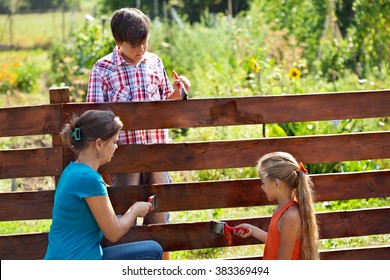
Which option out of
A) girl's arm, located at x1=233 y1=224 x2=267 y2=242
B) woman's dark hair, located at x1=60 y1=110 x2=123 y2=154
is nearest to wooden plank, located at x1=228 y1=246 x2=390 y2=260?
girl's arm, located at x1=233 y1=224 x2=267 y2=242

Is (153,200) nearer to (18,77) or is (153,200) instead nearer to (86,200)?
(86,200)

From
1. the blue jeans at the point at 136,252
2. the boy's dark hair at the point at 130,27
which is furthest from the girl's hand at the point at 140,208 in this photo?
the boy's dark hair at the point at 130,27

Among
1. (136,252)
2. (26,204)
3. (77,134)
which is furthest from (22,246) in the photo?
(77,134)

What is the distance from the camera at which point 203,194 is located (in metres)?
4.77

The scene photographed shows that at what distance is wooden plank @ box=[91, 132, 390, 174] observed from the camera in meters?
4.63

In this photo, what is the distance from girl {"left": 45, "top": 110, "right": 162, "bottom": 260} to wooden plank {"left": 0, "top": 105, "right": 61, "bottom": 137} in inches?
16.6

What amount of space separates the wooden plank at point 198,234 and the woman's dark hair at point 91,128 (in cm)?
73

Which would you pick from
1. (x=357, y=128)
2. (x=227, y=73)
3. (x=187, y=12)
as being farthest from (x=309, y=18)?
(x=187, y=12)

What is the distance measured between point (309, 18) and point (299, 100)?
8980mm

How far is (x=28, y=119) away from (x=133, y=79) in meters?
0.66

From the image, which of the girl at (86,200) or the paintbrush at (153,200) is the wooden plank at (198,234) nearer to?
the paintbrush at (153,200)

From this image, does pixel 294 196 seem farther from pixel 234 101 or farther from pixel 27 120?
pixel 27 120

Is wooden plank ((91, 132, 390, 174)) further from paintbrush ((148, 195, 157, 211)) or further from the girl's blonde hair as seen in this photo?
the girl's blonde hair

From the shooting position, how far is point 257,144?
4.77 m
